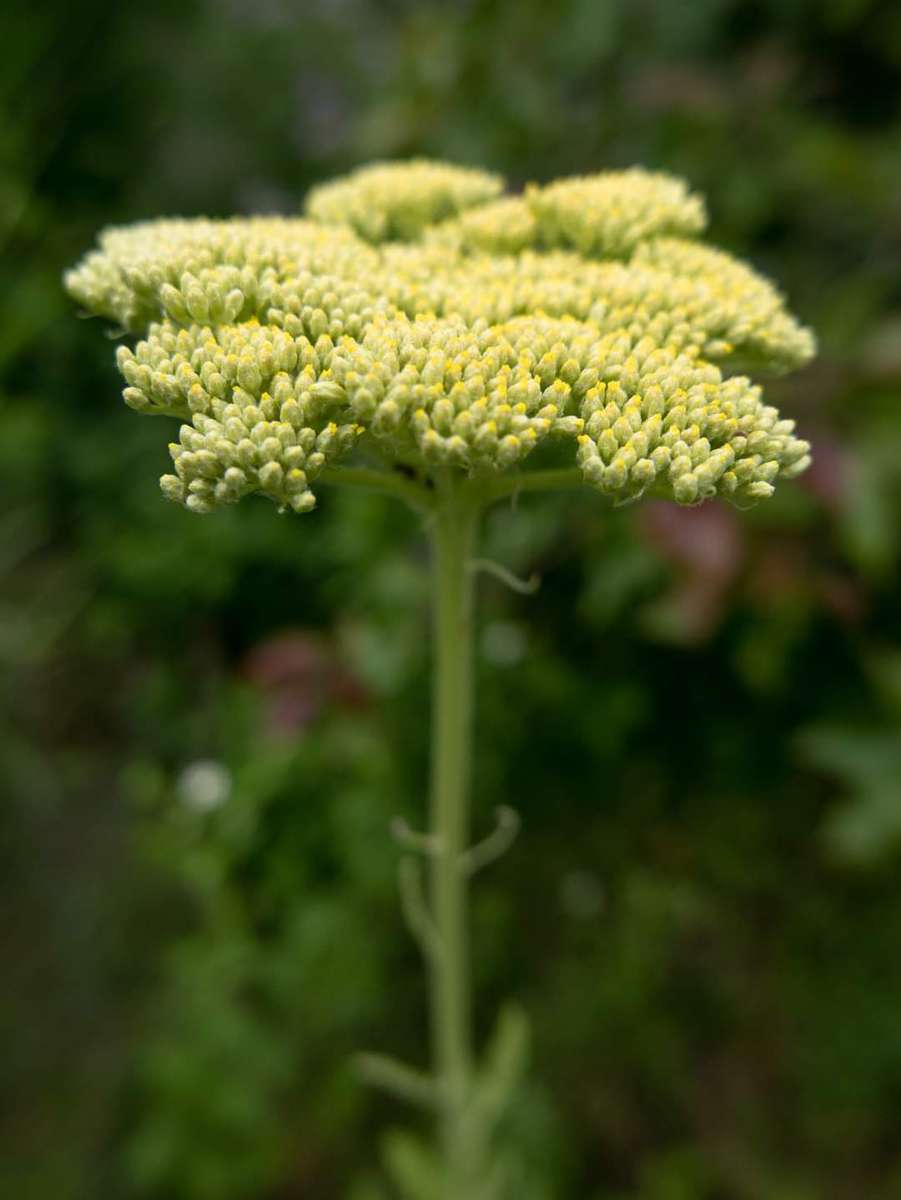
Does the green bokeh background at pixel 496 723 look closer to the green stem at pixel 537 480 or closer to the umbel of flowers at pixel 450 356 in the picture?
the umbel of flowers at pixel 450 356

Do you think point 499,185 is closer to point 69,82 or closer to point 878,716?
point 878,716

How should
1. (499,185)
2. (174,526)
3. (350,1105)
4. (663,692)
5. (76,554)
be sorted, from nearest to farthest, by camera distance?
(499,185) → (350,1105) → (663,692) → (174,526) → (76,554)

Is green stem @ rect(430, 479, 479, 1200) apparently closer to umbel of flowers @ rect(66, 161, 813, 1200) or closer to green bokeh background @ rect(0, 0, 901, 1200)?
umbel of flowers @ rect(66, 161, 813, 1200)

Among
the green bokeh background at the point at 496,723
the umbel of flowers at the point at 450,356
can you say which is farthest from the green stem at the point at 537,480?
the green bokeh background at the point at 496,723

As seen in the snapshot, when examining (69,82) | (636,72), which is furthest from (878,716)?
(69,82)

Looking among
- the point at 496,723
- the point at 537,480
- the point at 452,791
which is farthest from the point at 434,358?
the point at 496,723

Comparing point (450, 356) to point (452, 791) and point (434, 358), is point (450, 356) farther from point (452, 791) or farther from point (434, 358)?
point (452, 791)

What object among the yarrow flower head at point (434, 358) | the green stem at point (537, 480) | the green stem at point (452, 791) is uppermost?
the yarrow flower head at point (434, 358)

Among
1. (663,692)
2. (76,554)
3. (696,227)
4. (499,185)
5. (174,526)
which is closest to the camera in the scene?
(696,227)
